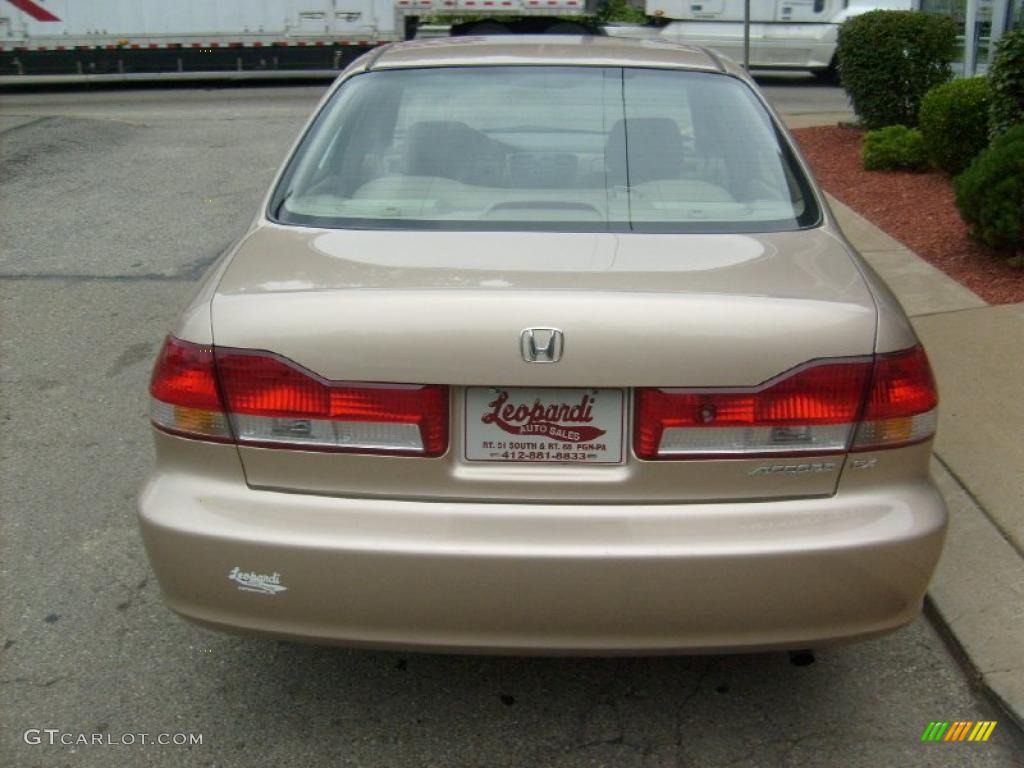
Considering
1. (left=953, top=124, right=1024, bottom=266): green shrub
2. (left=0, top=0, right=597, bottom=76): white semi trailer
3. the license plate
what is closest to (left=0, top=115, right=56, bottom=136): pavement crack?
(left=0, top=0, right=597, bottom=76): white semi trailer

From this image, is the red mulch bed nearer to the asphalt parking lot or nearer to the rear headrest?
the rear headrest

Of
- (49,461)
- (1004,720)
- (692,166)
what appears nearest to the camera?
(1004,720)

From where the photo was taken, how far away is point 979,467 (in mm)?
4793

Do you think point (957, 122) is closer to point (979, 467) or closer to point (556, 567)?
point (979, 467)

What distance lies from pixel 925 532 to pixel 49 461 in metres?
3.69

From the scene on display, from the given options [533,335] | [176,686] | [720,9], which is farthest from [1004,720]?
[720,9]

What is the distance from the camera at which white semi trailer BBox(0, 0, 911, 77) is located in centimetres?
2064

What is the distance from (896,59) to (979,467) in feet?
26.4

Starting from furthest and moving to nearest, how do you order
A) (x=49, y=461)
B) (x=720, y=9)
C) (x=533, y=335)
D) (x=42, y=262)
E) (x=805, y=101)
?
(x=720, y=9)
(x=805, y=101)
(x=42, y=262)
(x=49, y=461)
(x=533, y=335)

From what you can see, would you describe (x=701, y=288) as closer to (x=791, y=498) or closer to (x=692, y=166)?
(x=791, y=498)

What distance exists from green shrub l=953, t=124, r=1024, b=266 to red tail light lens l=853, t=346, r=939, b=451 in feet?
15.3

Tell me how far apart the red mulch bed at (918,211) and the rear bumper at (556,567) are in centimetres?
450

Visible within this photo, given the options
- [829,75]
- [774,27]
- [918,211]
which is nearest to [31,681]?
[918,211]

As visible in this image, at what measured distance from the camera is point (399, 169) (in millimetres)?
3760
